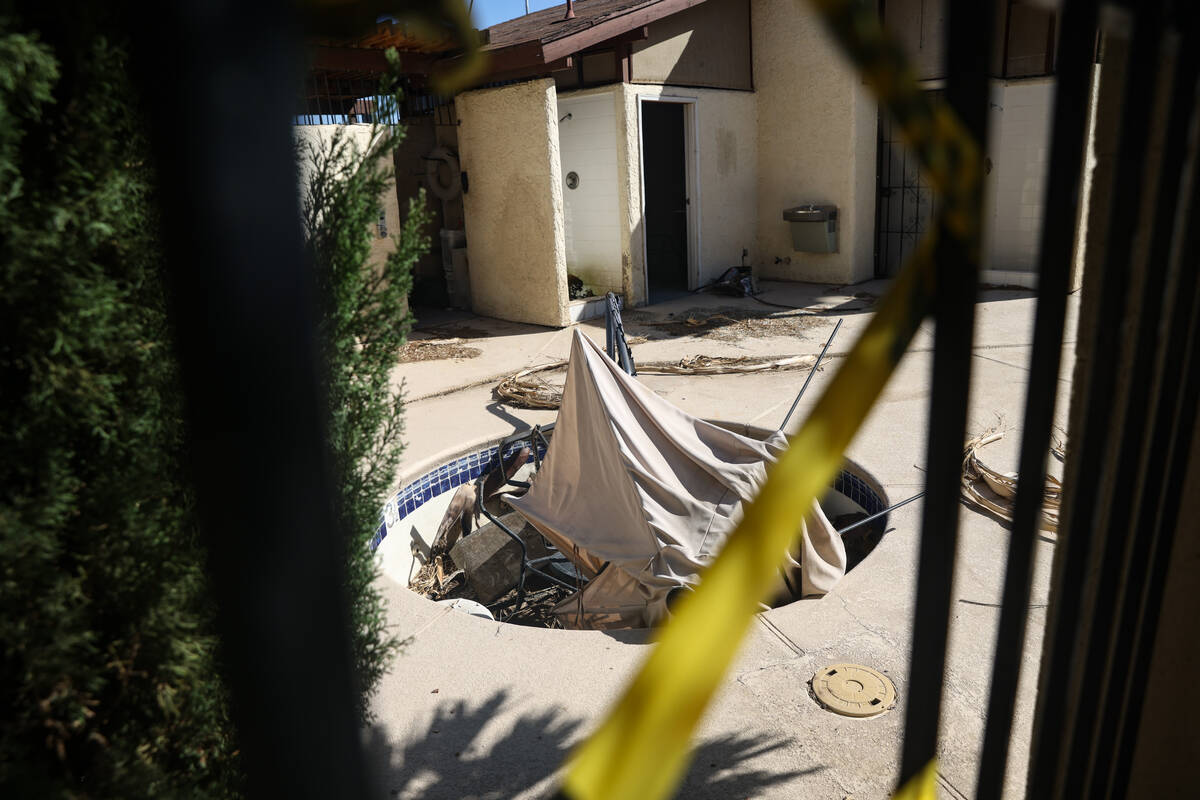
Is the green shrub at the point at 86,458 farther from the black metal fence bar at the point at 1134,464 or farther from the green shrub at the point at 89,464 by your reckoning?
the black metal fence bar at the point at 1134,464

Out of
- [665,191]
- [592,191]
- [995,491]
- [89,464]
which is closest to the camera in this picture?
[89,464]

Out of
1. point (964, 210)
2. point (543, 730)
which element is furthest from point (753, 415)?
point (964, 210)

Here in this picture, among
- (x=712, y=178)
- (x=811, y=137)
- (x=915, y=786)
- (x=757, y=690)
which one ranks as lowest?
(x=757, y=690)

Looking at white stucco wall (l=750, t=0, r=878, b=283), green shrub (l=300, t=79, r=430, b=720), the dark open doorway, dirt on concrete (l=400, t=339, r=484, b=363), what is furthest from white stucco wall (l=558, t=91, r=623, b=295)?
green shrub (l=300, t=79, r=430, b=720)

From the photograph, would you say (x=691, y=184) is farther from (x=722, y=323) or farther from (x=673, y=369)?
(x=673, y=369)

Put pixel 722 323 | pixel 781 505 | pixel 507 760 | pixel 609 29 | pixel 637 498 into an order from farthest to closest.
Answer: pixel 722 323
pixel 609 29
pixel 637 498
pixel 507 760
pixel 781 505

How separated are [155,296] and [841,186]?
476 inches

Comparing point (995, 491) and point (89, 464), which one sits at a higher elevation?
point (89, 464)

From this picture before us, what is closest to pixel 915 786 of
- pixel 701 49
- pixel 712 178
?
pixel 712 178

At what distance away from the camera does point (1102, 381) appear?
970 millimetres

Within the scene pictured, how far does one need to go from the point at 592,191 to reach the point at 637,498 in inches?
314

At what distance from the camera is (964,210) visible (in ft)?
2.24

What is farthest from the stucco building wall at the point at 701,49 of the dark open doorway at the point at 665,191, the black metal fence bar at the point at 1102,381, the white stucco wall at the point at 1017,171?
the black metal fence bar at the point at 1102,381

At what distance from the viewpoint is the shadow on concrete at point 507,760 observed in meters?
2.77
